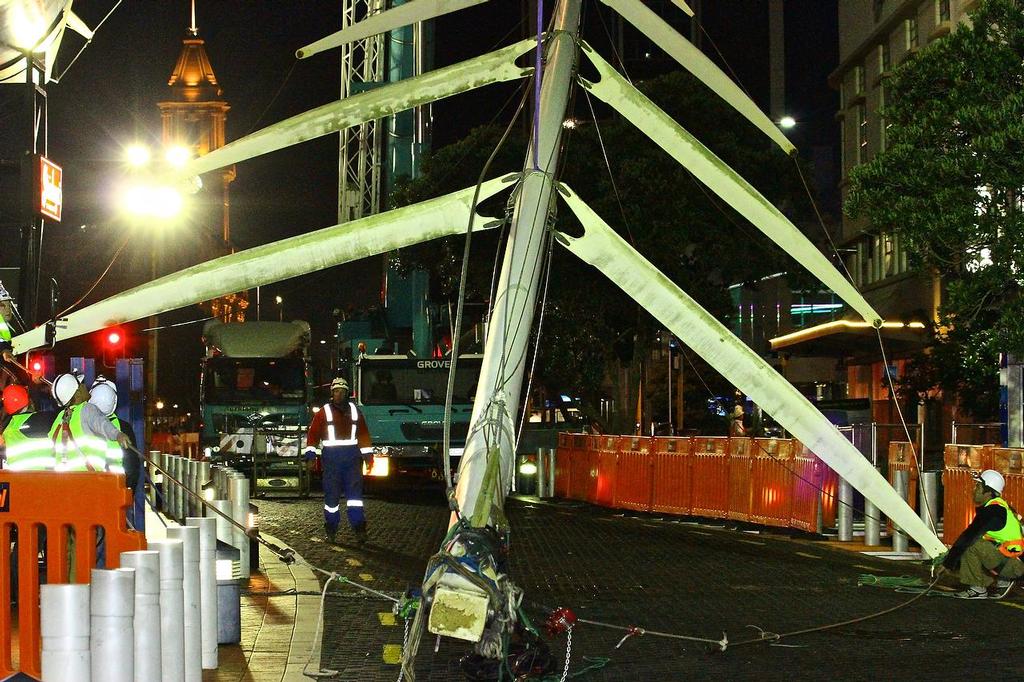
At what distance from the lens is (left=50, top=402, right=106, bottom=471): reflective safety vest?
11.6 metres

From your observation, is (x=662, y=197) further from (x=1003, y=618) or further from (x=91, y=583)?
(x=91, y=583)

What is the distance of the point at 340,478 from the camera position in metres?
17.4

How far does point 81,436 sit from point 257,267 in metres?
2.82

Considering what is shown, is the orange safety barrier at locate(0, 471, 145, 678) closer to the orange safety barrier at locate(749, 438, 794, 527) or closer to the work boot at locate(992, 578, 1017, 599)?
the work boot at locate(992, 578, 1017, 599)

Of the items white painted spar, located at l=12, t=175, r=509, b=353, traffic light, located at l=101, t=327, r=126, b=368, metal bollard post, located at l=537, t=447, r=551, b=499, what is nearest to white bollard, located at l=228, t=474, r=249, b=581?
white painted spar, located at l=12, t=175, r=509, b=353

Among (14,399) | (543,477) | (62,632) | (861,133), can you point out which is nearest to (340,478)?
(14,399)

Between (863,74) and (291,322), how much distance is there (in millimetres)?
28679

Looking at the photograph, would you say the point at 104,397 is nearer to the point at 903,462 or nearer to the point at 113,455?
the point at 113,455

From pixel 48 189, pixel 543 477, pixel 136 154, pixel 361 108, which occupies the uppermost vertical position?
pixel 136 154

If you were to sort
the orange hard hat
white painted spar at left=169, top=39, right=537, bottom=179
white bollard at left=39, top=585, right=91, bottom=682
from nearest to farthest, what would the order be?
1. white bollard at left=39, top=585, right=91, bottom=682
2. white painted spar at left=169, top=39, right=537, bottom=179
3. the orange hard hat

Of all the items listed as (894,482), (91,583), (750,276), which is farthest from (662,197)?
(91,583)

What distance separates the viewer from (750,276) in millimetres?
35906

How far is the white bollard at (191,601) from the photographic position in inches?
307

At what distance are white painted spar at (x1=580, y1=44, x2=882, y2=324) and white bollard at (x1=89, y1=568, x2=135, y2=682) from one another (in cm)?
568
